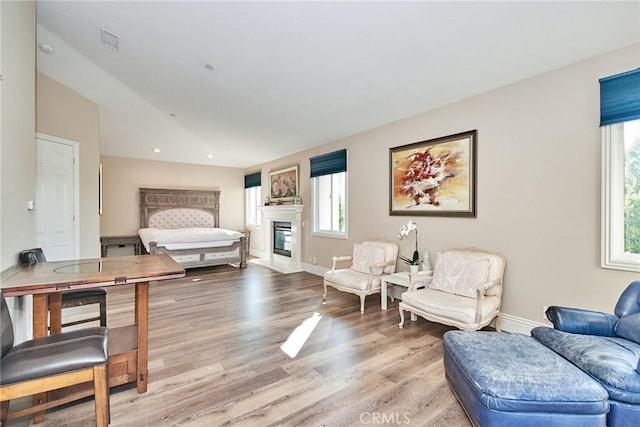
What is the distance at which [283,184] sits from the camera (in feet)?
22.3

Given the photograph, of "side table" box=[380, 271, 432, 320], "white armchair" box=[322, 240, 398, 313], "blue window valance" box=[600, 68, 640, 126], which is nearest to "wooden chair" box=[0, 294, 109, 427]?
"white armchair" box=[322, 240, 398, 313]

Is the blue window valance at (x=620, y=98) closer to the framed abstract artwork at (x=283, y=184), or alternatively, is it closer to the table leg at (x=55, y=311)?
the table leg at (x=55, y=311)

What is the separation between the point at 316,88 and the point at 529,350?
3.46 meters

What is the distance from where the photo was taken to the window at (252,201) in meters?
8.36

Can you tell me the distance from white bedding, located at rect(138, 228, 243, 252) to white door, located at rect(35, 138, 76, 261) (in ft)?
5.03

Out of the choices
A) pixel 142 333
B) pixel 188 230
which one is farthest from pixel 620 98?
pixel 188 230

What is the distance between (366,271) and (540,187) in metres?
2.29

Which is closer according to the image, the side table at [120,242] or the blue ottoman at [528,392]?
the blue ottoman at [528,392]

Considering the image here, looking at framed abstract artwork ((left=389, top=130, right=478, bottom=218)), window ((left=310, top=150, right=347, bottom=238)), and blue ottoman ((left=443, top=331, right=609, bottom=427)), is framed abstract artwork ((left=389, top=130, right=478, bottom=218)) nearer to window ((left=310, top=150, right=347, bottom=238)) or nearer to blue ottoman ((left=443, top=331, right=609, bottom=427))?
window ((left=310, top=150, right=347, bottom=238))

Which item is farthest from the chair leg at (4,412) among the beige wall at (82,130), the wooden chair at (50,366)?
the beige wall at (82,130)

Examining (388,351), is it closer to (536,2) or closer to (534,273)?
(534,273)

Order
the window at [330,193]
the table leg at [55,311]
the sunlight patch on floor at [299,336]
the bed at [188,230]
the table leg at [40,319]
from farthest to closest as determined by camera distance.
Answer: the bed at [188,230]
the window at [330,193]
the sunlight patch on floor at [299,336]
the table leg at [55,311]
the table leg at [40,319]

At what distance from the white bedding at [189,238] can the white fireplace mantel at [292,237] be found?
0.89 m

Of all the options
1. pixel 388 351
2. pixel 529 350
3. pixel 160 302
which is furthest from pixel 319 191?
pixel 529 350
